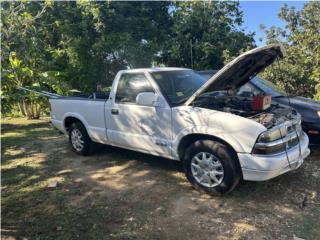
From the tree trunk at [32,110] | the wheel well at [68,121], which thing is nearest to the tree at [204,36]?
the tree trunk at [32,110]

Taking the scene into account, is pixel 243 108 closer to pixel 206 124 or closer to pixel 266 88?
pixel 206 124

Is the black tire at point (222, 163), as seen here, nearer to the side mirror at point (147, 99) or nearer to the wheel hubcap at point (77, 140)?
the side mirror at point (147, 99)

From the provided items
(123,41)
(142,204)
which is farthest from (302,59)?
(142,204)

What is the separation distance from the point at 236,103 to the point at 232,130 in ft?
3.59

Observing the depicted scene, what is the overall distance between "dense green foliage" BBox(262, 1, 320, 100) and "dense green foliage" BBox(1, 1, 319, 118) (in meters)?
0.04

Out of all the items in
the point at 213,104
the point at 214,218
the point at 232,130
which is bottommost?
the point at 214,218

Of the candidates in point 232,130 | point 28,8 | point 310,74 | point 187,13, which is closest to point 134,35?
point 187,13

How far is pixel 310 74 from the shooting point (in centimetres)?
1122

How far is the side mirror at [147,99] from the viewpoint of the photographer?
511 cm

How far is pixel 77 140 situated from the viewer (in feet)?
23.1

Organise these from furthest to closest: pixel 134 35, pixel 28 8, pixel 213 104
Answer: pixel 134 35 → pixel 28 8 → pixel 213 104

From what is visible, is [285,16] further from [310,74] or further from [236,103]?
[236,103]

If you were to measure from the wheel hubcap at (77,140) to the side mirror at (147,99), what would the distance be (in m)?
2.28

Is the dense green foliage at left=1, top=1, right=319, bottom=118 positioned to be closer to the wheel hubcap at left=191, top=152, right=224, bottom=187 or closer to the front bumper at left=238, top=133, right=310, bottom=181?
the front bumper at left=238, top=133, right=310, bottom=181
